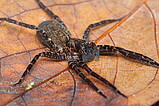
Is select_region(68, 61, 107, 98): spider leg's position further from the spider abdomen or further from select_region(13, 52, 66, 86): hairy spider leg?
the spider abdomen

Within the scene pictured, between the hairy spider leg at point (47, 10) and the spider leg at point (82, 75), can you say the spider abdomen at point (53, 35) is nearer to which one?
the hairy spider leg at point (47, 10)

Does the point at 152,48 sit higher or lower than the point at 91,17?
lower

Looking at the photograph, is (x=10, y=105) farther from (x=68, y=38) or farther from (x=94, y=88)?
(x=68, y=38)

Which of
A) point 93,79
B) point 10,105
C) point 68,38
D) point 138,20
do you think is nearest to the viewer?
point 10,105

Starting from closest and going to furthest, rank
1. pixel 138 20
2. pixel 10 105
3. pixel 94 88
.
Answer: pixel 10 105 → pixel 94 88 → pixel 138 20

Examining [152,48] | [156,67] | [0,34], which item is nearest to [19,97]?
[0,34]

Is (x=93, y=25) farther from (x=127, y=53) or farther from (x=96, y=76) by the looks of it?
(x=96, y=76)

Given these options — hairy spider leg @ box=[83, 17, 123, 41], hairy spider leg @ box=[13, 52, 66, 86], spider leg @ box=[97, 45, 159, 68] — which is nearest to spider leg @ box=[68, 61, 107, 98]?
hairy spider leg @ box=[13, 52, 66, 86]

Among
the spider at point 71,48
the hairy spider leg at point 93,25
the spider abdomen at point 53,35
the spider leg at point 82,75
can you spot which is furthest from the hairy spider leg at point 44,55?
the hairy spider leg at point 93,25
